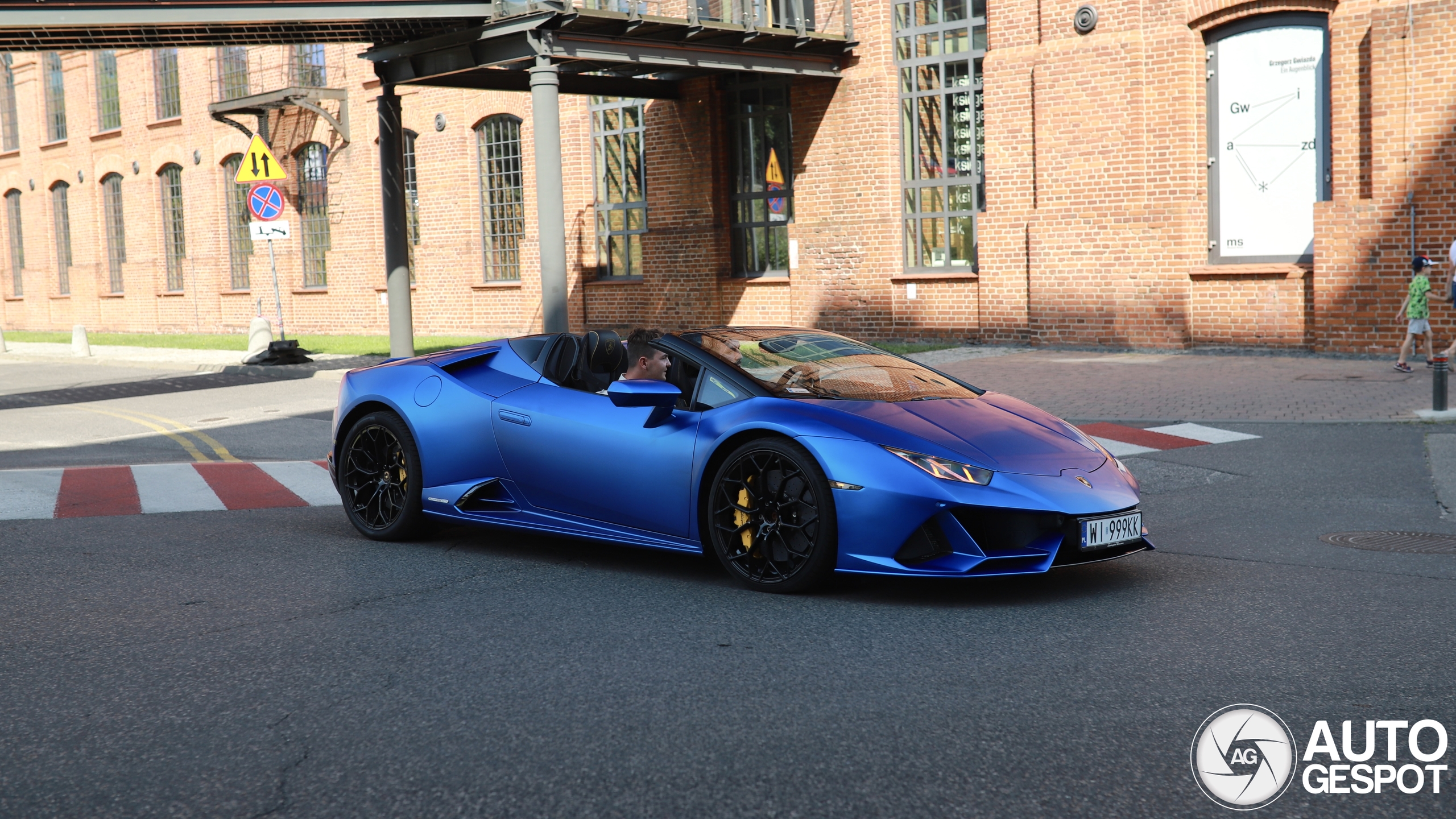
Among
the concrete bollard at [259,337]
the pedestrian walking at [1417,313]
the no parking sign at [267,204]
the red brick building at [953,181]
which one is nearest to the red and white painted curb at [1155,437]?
the pedestrian walking at [1417,313]

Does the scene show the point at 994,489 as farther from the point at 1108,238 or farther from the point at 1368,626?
the point at 1108,238

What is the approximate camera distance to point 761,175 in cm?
2330

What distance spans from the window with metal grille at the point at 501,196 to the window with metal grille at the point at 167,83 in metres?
12.7

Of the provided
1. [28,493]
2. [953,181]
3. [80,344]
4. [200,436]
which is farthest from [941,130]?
[80,344]

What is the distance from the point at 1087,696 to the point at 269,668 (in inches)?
108

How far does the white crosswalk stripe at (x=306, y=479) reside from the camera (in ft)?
28.7

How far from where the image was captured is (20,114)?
43219 mm

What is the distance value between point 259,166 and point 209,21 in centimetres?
400

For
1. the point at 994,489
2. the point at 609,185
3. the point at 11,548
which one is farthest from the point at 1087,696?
the point at 609,185

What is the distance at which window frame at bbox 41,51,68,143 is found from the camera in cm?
4106

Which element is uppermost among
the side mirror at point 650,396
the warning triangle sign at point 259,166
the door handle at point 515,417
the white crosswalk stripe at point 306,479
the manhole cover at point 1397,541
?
the warning triangle sign at point 259,166

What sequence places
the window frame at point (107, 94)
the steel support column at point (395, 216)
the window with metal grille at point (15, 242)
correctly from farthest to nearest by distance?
the window with metal grille at point (15, 242), the window frame at point (107, 94), the steel support column at point (395, 216)

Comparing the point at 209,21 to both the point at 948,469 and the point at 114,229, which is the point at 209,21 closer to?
the point at 948,469

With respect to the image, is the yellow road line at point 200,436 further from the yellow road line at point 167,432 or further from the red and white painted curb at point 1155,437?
the red and white painted curb at point 1155,437
